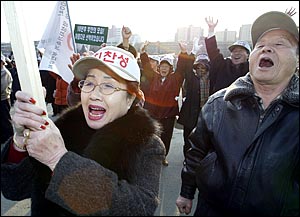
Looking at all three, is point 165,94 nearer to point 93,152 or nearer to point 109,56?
point 109,56

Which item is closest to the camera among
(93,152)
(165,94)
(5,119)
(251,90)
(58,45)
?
(93,152)

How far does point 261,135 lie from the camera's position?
1.35 m

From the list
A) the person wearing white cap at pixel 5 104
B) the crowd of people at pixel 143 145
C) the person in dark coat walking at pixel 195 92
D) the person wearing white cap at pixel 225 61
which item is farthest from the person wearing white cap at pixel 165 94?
the crowd of people at pixel 143 145

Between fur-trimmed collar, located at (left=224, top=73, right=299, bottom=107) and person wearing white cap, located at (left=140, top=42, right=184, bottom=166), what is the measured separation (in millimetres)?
3008

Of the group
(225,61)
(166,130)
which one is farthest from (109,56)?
(166,130)

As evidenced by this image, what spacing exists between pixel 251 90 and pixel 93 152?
79cm

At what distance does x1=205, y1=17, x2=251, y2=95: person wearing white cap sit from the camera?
3629 mm

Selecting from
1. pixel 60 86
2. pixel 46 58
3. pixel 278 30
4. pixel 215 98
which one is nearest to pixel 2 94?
pixel 60 86

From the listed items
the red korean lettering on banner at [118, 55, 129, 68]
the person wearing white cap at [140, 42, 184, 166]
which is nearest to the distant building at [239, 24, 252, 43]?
the red korean lettering on banner at [118, 55, 129, 68]

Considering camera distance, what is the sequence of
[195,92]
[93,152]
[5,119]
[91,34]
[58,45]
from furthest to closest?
[5,119] < [91,34] < [195,92] < [58,45] < [93,152]

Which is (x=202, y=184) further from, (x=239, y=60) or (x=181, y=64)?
(x=181, y=64)

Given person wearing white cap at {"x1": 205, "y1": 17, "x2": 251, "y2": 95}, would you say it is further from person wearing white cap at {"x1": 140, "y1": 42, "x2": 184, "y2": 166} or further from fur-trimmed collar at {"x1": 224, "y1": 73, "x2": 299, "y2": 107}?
fur-trimmed collar at {"x1": 224, "y1": 73, "x2": 299, "y2": 107}

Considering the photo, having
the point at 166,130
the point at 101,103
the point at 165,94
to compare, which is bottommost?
the point at 166,130

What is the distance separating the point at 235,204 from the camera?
4.66ft
